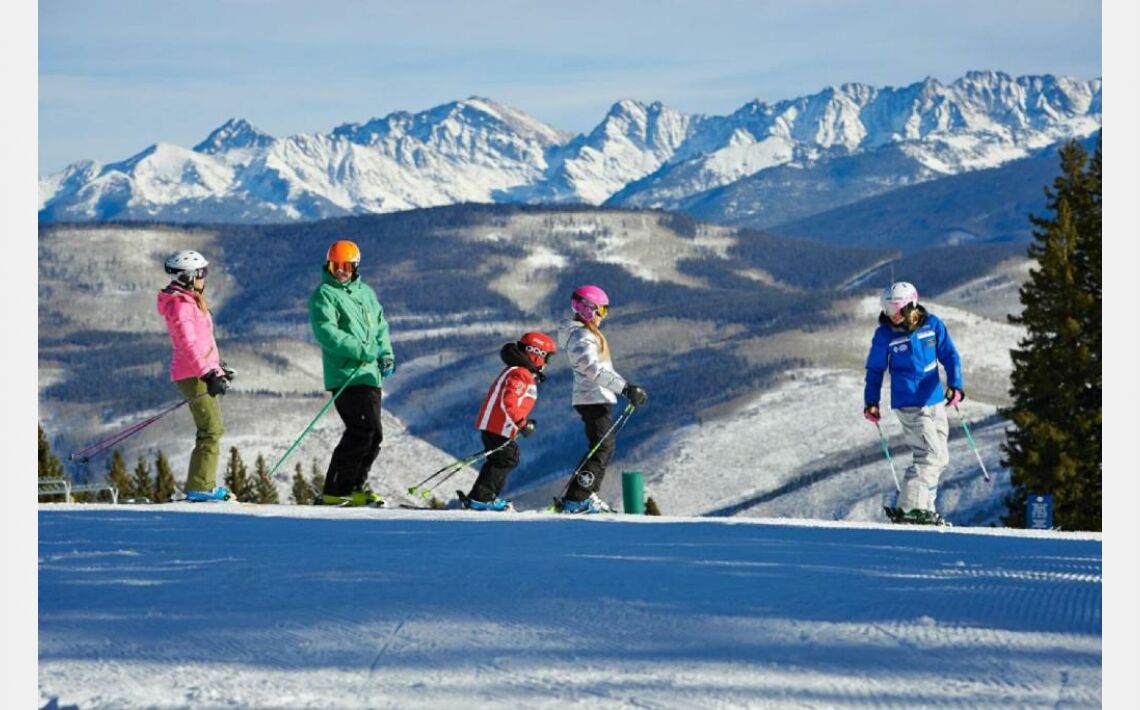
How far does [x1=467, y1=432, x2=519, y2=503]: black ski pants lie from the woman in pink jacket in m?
2.00

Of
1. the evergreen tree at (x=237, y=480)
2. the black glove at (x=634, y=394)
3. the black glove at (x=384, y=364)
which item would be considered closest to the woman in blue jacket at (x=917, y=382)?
the black glove at (x=634, y=394)

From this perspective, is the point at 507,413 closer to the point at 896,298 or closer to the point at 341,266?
the point at 341,266

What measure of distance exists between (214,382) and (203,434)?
57cm

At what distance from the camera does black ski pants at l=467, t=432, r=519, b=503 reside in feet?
38.9

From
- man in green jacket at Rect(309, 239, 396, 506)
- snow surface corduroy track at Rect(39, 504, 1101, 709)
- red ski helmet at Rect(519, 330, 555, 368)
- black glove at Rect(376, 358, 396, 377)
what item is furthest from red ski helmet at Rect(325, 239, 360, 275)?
snow surface corduroy track at Rect(39, 504, 1101, 709)

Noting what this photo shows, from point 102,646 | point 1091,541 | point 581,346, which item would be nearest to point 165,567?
point 102,646

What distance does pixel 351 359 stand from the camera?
11.3 m

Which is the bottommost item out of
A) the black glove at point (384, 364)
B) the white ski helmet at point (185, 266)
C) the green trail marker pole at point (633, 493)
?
the green trail marker pole at point (633, 493)

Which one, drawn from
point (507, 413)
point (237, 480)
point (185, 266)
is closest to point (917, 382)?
point (507, 413)

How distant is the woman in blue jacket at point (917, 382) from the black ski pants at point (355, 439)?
3.68 m

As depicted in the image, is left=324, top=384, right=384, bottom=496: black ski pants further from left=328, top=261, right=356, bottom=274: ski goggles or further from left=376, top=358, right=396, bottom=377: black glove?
left=328, top=261, right=356, bottom=274: ski goggles

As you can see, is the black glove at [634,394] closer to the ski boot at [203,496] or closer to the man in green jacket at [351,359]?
the man in green jacket at [351,359]

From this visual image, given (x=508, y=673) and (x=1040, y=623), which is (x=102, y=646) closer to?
(x=508, y=673)

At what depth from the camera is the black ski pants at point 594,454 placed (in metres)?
12.2
